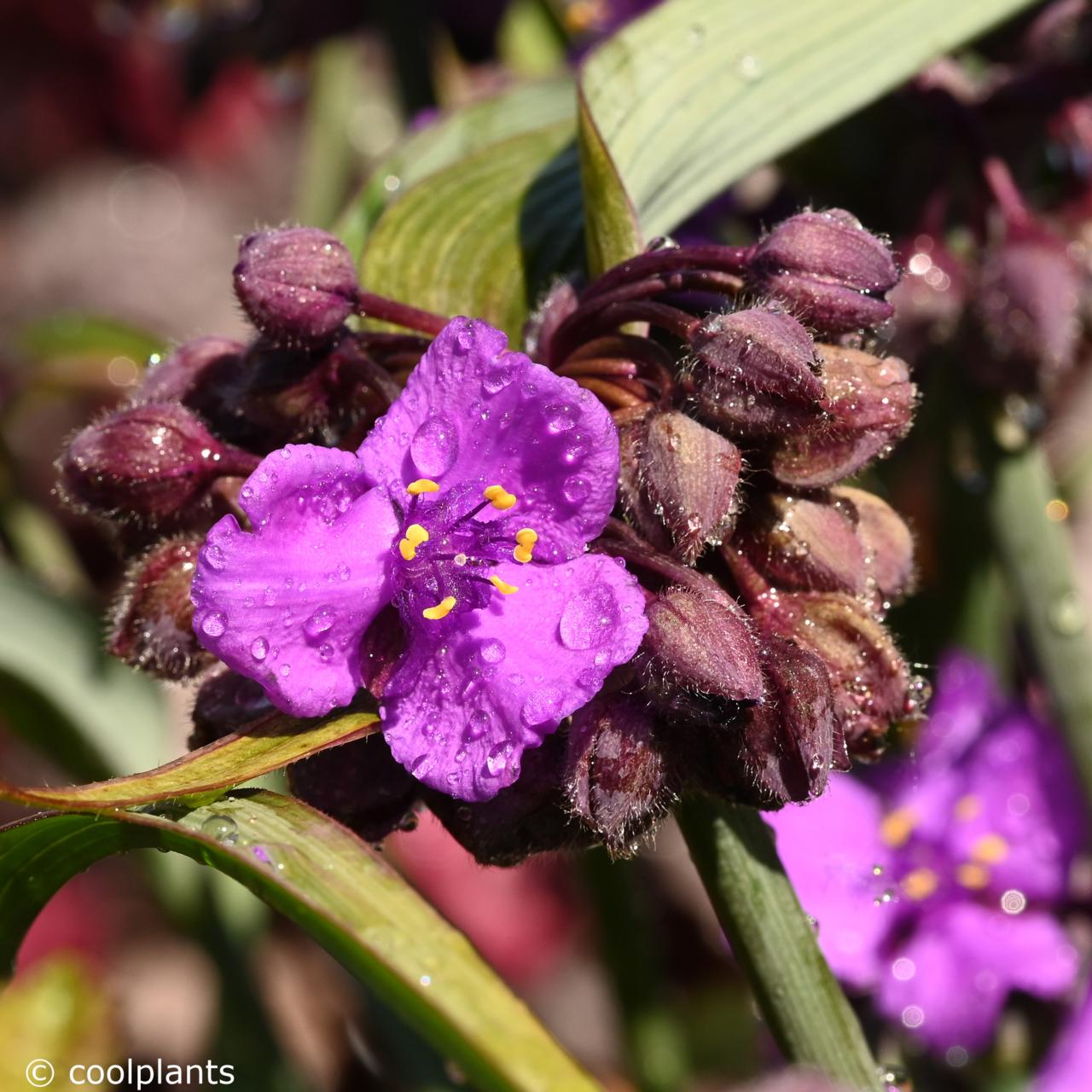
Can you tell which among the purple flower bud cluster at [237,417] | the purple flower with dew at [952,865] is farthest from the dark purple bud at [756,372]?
the purple flower with dew at [952,865]

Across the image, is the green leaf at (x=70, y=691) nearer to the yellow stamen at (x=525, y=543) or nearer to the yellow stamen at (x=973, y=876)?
the yellow stamen at (x=525, y=543)

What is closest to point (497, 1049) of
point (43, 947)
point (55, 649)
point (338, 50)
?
point (55, 649)

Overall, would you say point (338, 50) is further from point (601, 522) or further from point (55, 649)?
point (601, 522)

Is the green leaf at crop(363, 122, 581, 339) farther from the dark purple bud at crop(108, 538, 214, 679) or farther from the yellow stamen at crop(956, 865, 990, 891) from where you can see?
the yellow stamen at crop(956, 865, 990, 891)

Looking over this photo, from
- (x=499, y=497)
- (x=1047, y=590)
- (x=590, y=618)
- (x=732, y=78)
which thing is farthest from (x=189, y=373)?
(x=1047, y=590)

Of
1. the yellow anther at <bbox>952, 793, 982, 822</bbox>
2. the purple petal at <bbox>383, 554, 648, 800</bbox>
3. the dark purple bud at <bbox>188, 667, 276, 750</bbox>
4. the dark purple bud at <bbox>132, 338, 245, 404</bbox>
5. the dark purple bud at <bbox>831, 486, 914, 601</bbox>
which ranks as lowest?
the yellow anther at <bbox>952, 793, 982, 822</bbox>

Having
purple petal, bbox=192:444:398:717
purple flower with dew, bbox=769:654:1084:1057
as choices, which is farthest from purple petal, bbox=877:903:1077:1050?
purple petal, bbox=192:444:398:717
